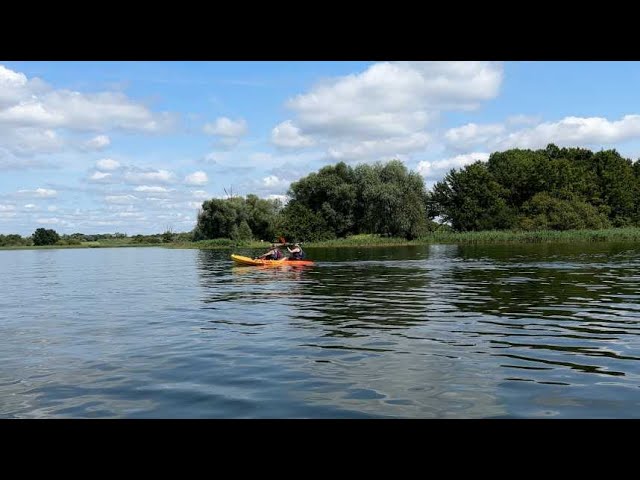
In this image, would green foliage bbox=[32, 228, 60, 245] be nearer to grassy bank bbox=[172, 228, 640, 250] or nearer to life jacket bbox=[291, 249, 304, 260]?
grassy bank bbox=[172, 228, 640, 250]

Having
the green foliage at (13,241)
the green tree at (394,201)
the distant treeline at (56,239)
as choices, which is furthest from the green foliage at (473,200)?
the green foliage at (13,241)

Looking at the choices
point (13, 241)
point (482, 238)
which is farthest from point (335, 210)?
point (13, 241)

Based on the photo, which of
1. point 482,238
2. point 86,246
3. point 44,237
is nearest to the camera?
point 482,238

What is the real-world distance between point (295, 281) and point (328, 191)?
5556 cm

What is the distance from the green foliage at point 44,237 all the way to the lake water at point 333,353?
108017 mm

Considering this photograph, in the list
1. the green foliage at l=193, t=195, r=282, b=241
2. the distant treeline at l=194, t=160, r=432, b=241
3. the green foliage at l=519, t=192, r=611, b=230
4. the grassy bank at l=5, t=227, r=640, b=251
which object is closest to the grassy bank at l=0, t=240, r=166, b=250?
the green foliage at l=193, t=195, r=282, b=241

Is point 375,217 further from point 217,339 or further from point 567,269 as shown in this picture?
point 217,339

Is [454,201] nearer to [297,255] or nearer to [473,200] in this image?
[473,200]

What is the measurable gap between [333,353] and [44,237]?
123681mm

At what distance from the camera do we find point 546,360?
31.6 feet

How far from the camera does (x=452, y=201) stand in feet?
297

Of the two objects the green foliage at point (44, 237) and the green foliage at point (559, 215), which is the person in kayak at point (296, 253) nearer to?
the green foliage at point (559, 215)

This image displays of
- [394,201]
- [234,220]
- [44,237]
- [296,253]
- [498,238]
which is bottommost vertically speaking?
[296,253]
